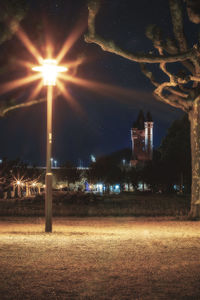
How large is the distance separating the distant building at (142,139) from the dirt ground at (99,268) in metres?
140

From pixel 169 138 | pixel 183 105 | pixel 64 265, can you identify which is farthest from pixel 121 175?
pixel 64 265

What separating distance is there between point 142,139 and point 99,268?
15356 centimetres

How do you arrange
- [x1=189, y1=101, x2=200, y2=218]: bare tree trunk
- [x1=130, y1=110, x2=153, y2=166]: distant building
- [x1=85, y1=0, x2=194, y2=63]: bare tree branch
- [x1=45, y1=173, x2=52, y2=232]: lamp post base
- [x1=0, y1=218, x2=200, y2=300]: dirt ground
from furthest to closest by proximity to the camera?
[x1=130, y1=110, x2=153, y2=166]: distant building < [x1=189, y1=101, x2=200, y2=218]: bare tree trunk < [x1=85, y1=0, x2=194, y2=63]: bare tree branch < [x1=45, y1=173, x2=52, y2=232]: lamp post base < [x1=0, y1=218, x2=200, y2=300]: dirt ground

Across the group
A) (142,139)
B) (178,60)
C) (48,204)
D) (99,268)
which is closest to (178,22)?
(178,60)

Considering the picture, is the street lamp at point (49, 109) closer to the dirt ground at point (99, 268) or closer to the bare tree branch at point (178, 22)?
the dirt ground at point (99, 268)

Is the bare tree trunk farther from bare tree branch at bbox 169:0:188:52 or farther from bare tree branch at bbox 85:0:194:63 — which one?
bare tree branch at bbox 85:0:194:63

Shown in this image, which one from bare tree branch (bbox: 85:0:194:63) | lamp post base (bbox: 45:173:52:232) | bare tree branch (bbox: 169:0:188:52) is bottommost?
lamp post base (bbox: 45:173:52:232)

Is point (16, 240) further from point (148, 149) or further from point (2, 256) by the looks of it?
point (148, 149)

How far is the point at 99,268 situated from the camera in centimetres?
879

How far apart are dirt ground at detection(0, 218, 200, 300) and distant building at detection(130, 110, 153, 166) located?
140195 millimetres

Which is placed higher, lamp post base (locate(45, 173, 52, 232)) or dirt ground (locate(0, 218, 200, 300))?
lamp post base (locate(45, 173, 52, 232))

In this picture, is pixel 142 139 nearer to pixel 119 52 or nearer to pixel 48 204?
pixel 119 52

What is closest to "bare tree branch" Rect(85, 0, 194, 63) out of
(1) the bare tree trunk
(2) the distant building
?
(1) the bare tree trunk

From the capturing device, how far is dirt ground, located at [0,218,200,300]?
6.98 meters
